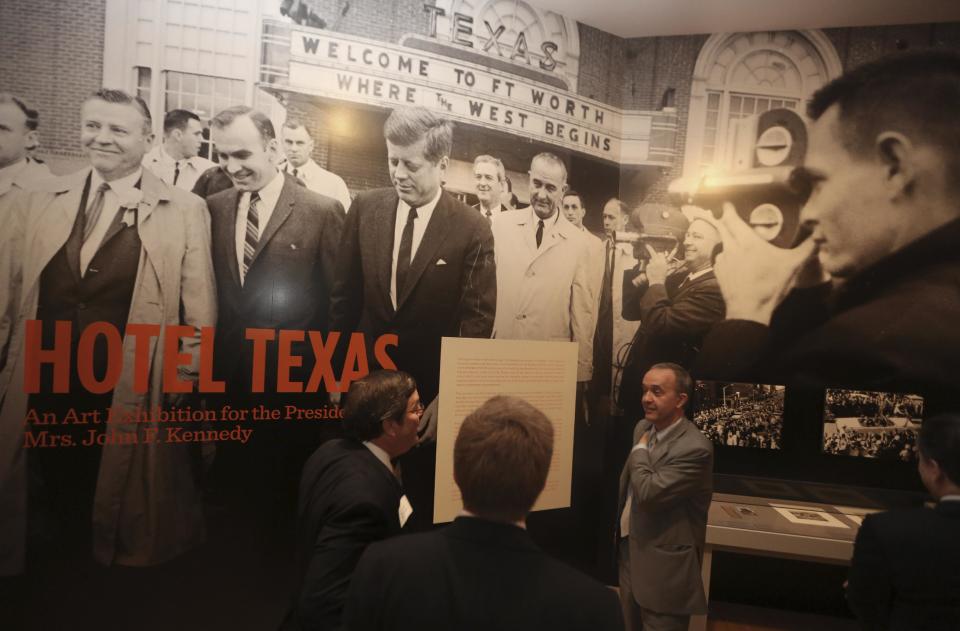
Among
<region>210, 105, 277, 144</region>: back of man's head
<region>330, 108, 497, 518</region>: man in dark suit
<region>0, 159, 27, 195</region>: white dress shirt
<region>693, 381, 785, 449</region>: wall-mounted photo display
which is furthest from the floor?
<region>0, 159, 27, 195</region>: white dress shirt

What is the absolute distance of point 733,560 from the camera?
4.72 m

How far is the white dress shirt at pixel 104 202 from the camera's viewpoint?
10.1 feet

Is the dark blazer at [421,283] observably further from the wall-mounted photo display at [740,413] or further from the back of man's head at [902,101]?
the back of man's head at [902,101]

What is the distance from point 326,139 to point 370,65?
0.54 m

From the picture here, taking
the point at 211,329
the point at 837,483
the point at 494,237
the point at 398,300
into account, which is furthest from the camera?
the point at 837,483

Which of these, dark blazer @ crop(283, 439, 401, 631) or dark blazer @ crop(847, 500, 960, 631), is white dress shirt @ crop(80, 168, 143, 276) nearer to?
dark blazer @ crop(283, 439, 401, 631)

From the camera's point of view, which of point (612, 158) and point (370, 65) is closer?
point (370, 65)

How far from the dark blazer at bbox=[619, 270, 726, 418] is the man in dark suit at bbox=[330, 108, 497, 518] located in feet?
A: 4.64

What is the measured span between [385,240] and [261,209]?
757 millimetres

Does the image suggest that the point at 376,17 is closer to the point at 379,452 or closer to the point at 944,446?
the point at 379,452

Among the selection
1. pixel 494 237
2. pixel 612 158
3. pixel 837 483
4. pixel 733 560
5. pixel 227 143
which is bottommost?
pixel 733 560

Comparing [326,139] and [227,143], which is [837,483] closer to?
[326,139]

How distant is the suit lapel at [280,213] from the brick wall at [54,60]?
0.94 metres

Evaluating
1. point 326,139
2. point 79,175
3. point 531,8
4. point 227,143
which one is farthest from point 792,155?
point 79,175
